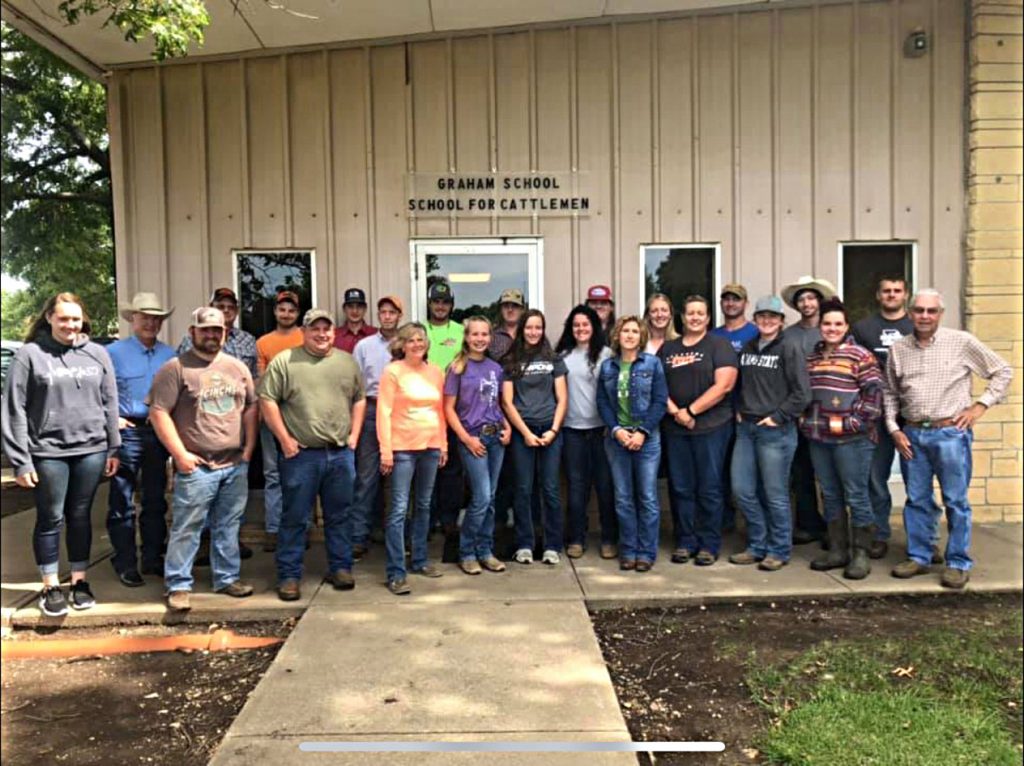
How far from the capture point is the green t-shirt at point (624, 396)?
5.22 meters

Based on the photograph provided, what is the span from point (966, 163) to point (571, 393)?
14.4 ft

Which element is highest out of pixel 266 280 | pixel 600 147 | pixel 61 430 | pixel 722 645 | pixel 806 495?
pixel 600 147

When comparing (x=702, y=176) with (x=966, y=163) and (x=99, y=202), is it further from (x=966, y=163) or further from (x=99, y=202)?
(x=99, y=202)

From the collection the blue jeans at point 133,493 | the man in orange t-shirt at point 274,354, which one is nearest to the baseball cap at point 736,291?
the man in orange t-shirt at point 274,354

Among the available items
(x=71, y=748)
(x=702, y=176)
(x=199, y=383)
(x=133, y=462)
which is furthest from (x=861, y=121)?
(x=71, y=748)

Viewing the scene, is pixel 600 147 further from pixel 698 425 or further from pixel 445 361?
pixel 698 425

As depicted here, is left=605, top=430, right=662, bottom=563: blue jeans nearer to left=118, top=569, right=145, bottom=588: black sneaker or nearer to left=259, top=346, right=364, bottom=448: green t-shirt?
left=259, top=346, right=364, bottom=448: green t-shirt

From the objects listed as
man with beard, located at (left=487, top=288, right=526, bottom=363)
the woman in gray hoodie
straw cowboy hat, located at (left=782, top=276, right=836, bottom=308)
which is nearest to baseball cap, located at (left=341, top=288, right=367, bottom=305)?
man with beard, located at (left=487, top=288, right=526, bottom=363)

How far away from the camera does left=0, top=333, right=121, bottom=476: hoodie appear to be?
3166mm

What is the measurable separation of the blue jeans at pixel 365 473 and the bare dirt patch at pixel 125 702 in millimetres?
1216

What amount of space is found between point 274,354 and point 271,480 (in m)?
Answer: 1.05

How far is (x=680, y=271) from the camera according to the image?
6848 mm

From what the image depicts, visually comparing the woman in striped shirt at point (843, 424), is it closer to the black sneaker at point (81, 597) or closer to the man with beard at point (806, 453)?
the man with beard at point (806, 453)

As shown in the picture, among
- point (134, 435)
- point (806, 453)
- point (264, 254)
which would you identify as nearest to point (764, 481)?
point (806, 453)
